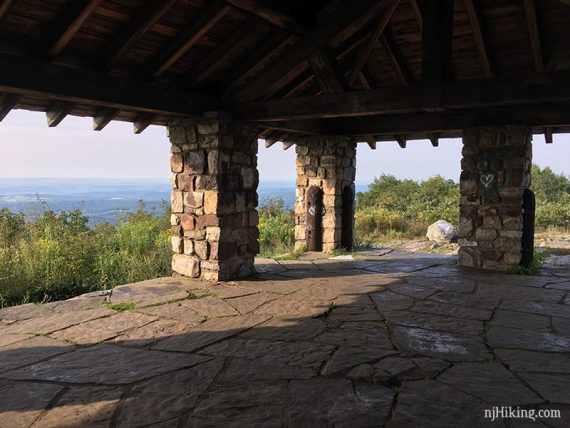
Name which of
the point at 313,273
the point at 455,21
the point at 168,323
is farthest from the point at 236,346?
the point at 455,21

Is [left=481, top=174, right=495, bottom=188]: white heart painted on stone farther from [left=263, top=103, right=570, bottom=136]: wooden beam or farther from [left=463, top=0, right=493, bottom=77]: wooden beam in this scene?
[left=463, top=0, right=493, bottom=77]: wooden beam

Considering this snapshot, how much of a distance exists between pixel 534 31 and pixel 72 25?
5017 mm

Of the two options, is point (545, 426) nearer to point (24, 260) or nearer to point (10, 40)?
point (10, 40)

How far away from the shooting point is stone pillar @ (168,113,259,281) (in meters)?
6.16

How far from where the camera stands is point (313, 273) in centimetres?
693

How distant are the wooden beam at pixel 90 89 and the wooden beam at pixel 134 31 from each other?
0.25 m

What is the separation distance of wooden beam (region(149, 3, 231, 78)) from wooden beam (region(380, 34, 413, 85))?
2.48m

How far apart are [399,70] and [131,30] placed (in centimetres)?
395

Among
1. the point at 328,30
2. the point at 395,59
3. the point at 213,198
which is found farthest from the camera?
the point at 395,59

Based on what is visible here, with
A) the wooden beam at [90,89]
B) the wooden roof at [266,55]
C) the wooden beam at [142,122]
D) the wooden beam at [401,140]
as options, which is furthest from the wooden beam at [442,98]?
the wooden beam at [401,140]

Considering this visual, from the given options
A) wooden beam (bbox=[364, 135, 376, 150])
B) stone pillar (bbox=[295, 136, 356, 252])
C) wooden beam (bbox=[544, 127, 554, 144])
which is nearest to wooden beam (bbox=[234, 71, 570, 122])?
stone pillar (bbox=[295, 136, 356, 252])

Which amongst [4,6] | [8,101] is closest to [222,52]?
[4,6]

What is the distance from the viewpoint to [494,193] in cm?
716

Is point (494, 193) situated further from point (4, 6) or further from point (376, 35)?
point (4, 6)
